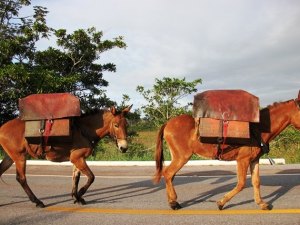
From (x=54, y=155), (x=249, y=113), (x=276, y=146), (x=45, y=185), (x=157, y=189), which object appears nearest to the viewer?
(x=249, y=113)

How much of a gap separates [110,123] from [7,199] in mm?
2600

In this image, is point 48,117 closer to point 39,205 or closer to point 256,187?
point 39,205

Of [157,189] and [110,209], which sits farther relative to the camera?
[157,189]

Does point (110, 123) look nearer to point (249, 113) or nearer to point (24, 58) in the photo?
point (249, 113)

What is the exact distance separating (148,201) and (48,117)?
2.50m

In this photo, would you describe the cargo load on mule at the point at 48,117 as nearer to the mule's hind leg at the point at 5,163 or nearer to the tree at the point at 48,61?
the mule's hind leg at the point at 5,163

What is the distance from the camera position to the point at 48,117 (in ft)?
25.8

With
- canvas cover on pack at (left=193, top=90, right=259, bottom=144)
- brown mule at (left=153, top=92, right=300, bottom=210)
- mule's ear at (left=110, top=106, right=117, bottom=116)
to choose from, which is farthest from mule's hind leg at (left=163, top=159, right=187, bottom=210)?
mule's ear at (left=110, top=106, right=117, bottom=116)

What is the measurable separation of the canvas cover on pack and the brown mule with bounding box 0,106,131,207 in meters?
1.71

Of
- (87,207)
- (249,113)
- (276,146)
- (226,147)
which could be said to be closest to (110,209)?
(87,207)

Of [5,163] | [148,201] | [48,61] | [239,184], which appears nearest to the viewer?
[239,184]

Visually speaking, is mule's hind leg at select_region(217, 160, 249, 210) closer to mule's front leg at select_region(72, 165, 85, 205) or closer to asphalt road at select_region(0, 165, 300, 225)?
asphalt road at select_region(0, 165, 300, 225)

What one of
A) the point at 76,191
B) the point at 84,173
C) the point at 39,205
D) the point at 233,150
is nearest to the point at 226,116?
the point at 233,150

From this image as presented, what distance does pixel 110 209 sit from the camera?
726 centimetres
